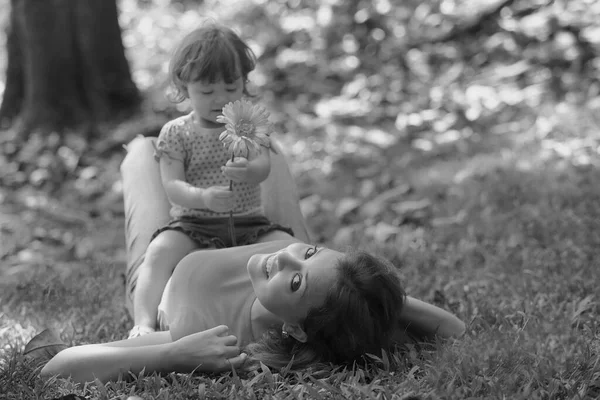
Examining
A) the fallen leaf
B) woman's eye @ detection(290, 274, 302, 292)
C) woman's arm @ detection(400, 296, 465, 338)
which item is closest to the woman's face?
woman's eye @ detection(290, 274, 302, 292)

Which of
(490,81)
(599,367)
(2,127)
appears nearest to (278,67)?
(490,81)

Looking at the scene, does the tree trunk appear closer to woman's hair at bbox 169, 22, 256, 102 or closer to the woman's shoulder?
woman's hair at bbox 169, 22, 256, 102

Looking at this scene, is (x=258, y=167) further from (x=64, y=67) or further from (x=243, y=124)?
(x=64, y=67)

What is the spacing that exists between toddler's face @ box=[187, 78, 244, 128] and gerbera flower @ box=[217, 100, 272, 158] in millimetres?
401

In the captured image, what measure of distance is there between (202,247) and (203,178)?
286mm

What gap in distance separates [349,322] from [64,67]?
5.33 metres

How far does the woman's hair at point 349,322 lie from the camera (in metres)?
2.47

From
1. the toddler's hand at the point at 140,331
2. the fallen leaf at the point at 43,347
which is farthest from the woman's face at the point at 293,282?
the fallen leaf at the point at 43,347

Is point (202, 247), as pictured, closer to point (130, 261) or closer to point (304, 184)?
point (130, 261)

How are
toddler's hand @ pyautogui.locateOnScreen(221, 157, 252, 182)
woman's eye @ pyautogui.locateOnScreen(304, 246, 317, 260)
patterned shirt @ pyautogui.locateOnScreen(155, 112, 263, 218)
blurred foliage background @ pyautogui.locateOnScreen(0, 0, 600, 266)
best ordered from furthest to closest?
blurred foliage background @ pyautogui.locateOnScreen(0, 0, 600, 266)
patterned shirt @ pyautogui.locateOnScreen(155, 112, 263, 218)
toddler's hand @ pyautogui.locateOnScreen(221, 157, 252, 182)
woman's eye @ pyautogui.locateOnScreen(304, 246, 317, 260)

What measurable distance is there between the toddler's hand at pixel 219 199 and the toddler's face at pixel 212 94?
395mm

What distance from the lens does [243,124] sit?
8.61 ft

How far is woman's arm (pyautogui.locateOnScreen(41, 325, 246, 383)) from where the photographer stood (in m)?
2.51

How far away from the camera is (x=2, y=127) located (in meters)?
7.12
